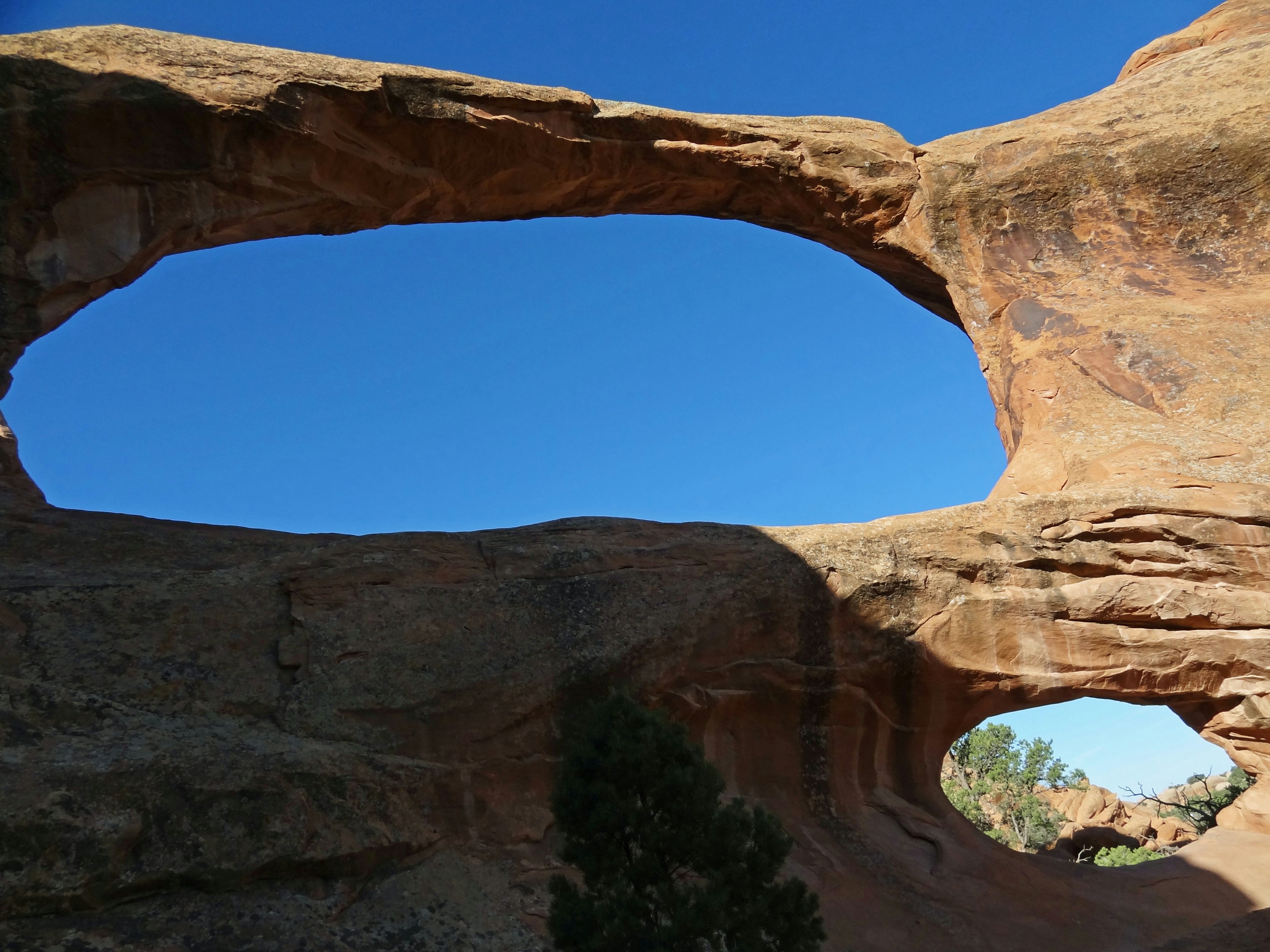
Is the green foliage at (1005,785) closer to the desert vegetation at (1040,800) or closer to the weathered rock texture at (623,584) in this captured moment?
the desert vegetation at (1040,800)

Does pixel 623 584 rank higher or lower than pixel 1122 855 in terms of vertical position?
higher

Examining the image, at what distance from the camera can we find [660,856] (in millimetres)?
6863

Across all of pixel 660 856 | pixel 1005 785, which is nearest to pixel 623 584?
pixel 660 856

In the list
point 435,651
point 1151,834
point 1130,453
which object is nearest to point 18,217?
point 435,651

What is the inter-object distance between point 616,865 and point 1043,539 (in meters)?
6.21

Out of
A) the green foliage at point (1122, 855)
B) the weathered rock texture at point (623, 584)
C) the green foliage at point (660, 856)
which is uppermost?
the weathered rock texture at point (623, 584)

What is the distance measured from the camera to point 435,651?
30.0ft

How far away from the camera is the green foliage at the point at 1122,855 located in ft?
62.2

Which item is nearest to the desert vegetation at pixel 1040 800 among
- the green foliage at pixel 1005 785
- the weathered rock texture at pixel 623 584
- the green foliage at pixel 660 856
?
the green foliage at pixel 1005 785

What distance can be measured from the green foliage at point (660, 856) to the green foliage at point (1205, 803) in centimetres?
692

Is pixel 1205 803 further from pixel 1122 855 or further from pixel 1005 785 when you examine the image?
pixel 1005 785

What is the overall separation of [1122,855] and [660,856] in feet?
51.9

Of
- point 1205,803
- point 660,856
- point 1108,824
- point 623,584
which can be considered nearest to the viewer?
point 660,856

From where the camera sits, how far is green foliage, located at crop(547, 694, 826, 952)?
6.43 m
